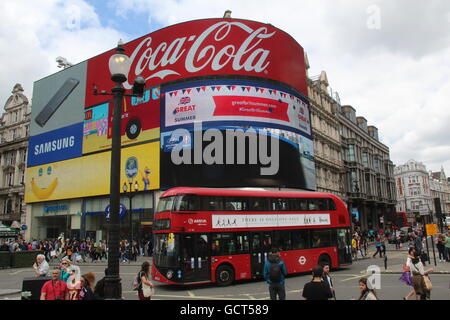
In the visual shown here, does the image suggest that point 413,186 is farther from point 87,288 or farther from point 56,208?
point 87,288

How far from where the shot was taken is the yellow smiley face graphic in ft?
149

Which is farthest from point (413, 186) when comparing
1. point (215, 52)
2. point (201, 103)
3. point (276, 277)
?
point (276, 277)

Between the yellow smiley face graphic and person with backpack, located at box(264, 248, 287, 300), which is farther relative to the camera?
the yellow smiley face graphic

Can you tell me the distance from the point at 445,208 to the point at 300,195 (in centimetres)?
12479

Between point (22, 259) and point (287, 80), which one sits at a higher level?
point (287, 80)

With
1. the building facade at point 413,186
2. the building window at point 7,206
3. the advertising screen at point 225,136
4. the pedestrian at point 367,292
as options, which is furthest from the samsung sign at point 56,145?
Result: the building facade at point 413,186

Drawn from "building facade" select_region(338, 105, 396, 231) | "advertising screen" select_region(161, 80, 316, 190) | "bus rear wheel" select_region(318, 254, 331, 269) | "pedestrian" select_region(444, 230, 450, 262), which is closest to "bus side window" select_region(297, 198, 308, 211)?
"bus rear wheel" select_region(318, 254, 331, 269)

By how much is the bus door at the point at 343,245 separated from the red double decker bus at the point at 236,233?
0.10m

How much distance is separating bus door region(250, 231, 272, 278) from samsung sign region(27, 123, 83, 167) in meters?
31.7

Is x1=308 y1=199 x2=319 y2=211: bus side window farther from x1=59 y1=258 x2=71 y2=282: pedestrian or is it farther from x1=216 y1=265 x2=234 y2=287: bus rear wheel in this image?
x1=59 y1=258 x2=71 y2=282: pedestrian

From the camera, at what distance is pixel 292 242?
59.6 feet

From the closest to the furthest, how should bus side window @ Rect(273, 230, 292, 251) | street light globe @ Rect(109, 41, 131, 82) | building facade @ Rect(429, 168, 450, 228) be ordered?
street light globe @ Rect(109, 41, 131, 82) < bus side window @ Rect(273, 230, 292, 251) < building facade @ Rect(429, 168, 450, 228)
